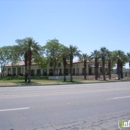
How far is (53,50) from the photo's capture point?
6356 cm

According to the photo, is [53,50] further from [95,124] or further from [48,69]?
[95,124]

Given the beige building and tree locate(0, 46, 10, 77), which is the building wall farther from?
tree locate(0, 46, 10, 77)

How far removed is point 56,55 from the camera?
212ft

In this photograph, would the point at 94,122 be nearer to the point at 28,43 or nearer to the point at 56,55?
the point at 28,43

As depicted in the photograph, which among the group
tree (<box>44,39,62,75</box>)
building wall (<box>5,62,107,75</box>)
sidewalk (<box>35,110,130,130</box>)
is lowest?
sidewalk (<box>35,110,130,130</box>)

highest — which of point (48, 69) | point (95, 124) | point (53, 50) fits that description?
point (53, 50)

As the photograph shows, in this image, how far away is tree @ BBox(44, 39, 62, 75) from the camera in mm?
63469

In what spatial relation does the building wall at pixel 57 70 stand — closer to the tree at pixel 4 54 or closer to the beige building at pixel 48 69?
the beige building at pixel 48 69

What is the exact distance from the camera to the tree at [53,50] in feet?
208

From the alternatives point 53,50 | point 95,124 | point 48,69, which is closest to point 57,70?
point 48,69

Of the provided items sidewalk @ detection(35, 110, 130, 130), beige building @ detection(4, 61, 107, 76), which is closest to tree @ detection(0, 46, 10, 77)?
beige building @ detection(4, 61, 107, 76)

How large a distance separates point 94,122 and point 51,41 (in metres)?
59.0

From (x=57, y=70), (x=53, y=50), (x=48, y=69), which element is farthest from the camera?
(x=48, y=69)

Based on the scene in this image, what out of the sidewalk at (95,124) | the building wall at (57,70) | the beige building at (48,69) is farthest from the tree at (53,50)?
the sidewalk at (95,124)
